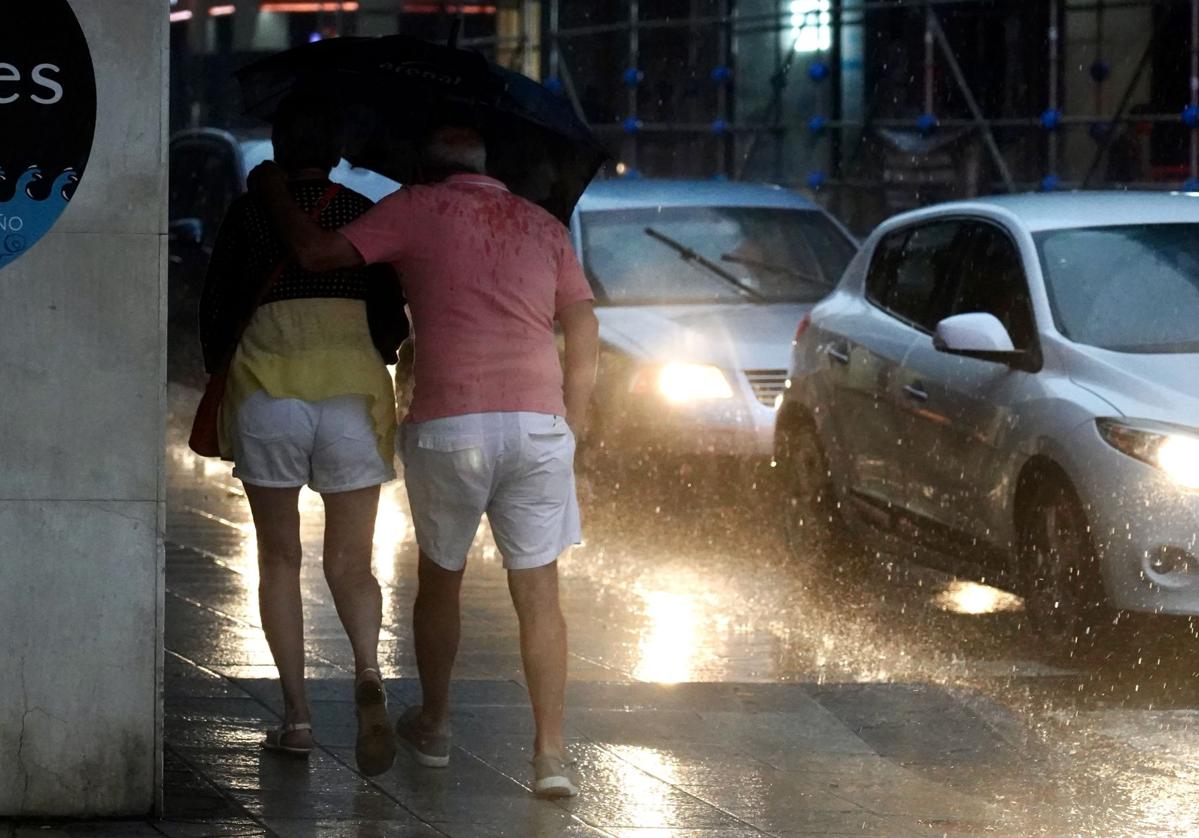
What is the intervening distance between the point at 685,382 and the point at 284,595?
5.94 meters

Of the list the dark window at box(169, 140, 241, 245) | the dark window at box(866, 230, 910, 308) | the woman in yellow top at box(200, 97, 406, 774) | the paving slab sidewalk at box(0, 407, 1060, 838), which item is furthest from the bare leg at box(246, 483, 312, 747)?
the dark window at box(169, 140, 241, 245)

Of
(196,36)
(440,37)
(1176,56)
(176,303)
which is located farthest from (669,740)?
(196,36)

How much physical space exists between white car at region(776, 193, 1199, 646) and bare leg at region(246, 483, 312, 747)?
293 cm

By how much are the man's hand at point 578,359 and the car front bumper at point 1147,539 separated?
98.7 inches

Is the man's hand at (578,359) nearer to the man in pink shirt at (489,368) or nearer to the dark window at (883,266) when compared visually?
the man in pink shirt at (489,368)

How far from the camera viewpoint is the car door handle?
9671 mm

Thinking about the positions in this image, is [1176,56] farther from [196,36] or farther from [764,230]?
[196,36]

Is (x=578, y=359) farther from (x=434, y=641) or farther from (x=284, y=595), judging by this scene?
(x=284, y=595)

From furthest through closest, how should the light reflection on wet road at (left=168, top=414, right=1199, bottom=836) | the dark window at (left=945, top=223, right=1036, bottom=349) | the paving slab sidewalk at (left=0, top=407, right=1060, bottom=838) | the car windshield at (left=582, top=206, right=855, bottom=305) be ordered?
the car windshield at (left=582, top=206, right=855, bottom=305), the dark window at (left=945, top=223, right=1036, bottom=349), the light reflection on wet road at (left=168, top=414, right=1199, bottom=836), the paving slab sidewalk at (left=0, top=407, right=1060, bottom=838)

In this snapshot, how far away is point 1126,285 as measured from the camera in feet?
30.3

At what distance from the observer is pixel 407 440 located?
628 centimetres

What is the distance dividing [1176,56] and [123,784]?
19.3 m

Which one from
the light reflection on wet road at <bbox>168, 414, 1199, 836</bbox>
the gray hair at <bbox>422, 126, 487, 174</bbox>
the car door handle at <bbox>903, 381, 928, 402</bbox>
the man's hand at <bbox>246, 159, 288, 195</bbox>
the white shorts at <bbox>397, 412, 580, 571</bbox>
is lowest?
the light reflection on wet road at <bbox>168, 414, 1199, 836</bbox>

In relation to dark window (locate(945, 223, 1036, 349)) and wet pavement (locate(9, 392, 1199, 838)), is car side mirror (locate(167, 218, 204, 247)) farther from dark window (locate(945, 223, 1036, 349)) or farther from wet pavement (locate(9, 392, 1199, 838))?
dark window (locate(945, 223, 1036, 349))
